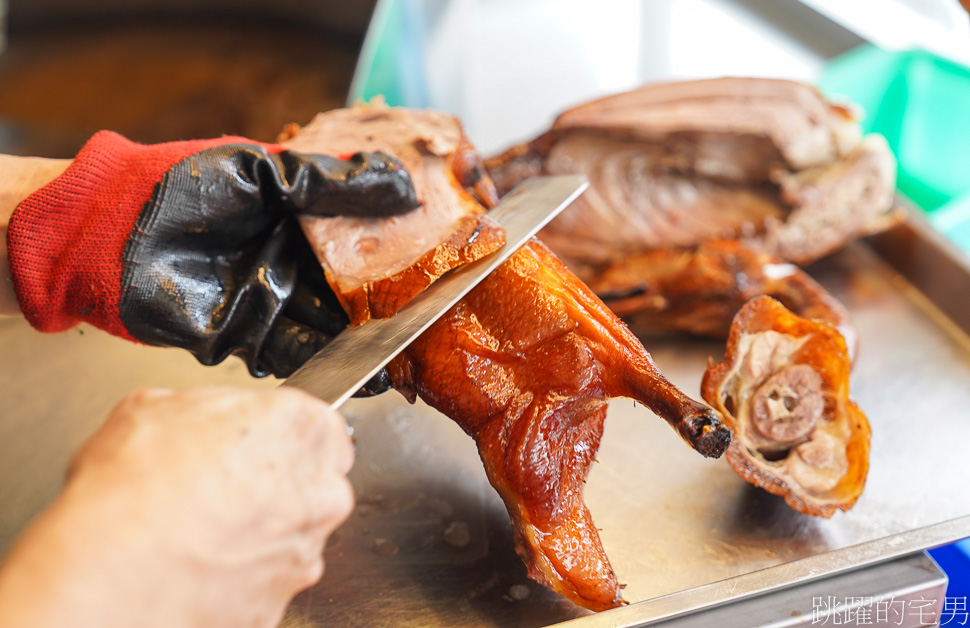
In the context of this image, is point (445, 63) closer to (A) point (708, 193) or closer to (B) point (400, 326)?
(A) point (708, 193)

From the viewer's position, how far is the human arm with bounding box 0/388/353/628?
0.74 meters

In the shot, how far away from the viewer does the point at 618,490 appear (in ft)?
5.59

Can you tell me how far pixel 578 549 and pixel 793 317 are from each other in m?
0.66

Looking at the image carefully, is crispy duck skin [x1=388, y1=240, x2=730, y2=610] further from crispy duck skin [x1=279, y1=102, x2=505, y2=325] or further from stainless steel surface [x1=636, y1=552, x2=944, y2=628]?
stainless steel surface [x1=636, y1=552, x2=944, y2=628]

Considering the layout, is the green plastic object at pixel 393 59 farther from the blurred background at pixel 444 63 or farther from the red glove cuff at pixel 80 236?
the red glove cuff at pixel 80 236

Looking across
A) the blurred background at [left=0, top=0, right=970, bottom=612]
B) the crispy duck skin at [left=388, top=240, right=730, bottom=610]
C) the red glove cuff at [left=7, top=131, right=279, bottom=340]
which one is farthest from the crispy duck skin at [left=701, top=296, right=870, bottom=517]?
the blurred background at [left=0, top=0, right=970, bottom=612]

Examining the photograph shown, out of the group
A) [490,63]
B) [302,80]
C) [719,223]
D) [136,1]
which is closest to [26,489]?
[719,223]

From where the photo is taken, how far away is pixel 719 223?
234 centimetres

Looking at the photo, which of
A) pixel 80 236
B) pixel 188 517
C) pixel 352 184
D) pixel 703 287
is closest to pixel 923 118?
pixel 703 287

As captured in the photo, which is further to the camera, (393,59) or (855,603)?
(393,59)

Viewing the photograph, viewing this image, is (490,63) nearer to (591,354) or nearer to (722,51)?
(722,51)

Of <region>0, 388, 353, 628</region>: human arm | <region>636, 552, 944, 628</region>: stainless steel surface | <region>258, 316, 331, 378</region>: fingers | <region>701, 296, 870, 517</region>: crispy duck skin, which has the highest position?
<region>0, 388, 353, 628</region>: human arm

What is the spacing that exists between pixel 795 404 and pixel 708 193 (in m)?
1.03

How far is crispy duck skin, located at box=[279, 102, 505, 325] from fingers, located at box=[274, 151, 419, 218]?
1.2 inches
